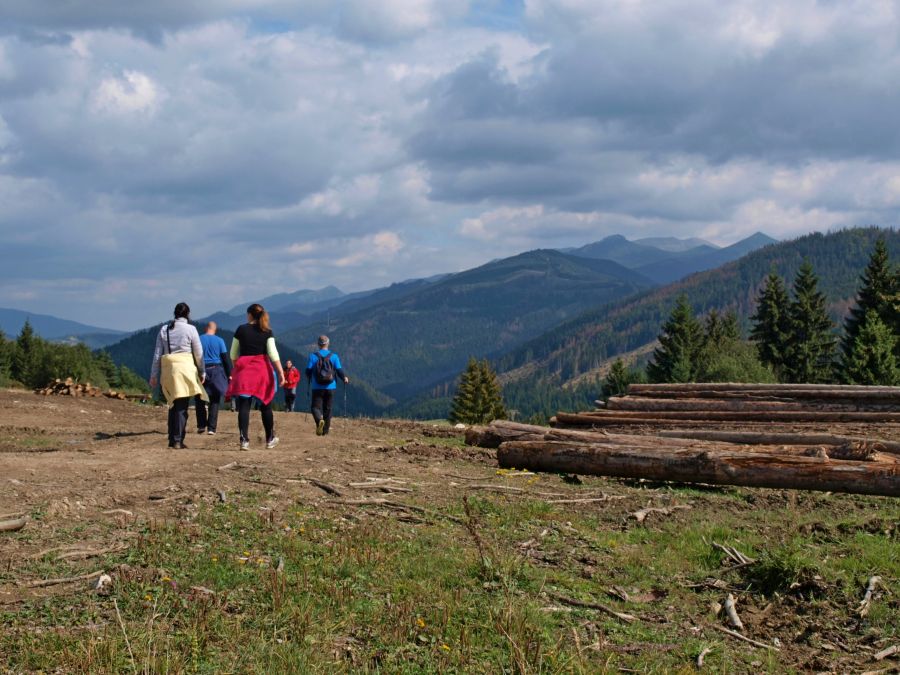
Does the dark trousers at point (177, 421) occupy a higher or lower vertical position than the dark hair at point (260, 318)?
lower

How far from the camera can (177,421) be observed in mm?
12289

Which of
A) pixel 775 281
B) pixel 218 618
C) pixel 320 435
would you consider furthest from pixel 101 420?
pixel 775 281

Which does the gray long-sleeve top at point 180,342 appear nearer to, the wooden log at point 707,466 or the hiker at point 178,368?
the hiker at point 178,368

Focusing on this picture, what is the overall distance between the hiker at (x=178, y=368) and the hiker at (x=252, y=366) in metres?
0.86

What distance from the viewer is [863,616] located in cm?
610

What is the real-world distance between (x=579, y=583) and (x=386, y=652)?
2.26 meters

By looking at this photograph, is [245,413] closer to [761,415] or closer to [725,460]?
[725,460]

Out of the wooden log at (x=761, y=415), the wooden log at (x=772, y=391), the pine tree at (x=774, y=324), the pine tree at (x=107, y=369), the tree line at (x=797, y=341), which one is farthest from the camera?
the pine tree at (x=107, y=369)

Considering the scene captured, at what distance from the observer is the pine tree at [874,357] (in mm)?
51062

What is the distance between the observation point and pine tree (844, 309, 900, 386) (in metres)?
51.1

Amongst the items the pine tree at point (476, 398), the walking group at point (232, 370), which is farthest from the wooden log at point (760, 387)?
the pine tree at point (476, 398)

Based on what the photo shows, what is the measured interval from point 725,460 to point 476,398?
63.0m

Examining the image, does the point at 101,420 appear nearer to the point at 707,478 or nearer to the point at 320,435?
the point at 320,435

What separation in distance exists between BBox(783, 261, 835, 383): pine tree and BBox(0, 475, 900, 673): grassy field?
63.8 m
